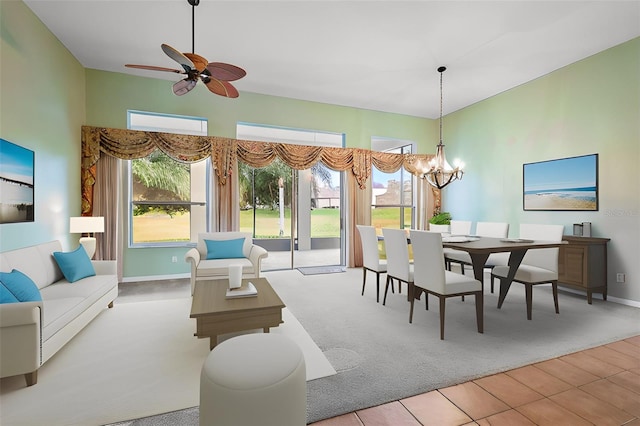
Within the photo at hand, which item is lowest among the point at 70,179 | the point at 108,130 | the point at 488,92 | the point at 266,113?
the point at 70,179

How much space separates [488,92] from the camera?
543 cm

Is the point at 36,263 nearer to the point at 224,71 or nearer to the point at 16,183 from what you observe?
the point at 16,183

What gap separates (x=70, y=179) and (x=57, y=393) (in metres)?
3.32

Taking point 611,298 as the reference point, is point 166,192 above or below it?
above

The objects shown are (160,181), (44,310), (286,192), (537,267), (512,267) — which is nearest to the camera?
(44,310)

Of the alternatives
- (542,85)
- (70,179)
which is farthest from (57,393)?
(542,85)

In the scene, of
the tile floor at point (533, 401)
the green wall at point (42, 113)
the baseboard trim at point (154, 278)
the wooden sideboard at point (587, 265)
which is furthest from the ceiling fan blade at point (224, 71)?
the wooden sideboard at point (587, 265)

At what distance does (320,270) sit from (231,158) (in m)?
2.58

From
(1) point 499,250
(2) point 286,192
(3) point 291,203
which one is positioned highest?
(2) point 286,192

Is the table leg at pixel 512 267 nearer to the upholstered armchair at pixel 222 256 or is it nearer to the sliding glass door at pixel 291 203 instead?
the upholstered armchair at pixel 222 256

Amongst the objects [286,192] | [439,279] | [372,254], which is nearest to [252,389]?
[439,279]

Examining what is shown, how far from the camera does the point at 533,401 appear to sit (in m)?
1.83

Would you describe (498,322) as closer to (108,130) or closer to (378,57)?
(378,57)

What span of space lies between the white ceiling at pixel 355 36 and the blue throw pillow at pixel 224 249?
2.64 metres
